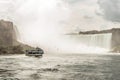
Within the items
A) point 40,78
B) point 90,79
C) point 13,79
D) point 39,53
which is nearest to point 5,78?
point 13,79

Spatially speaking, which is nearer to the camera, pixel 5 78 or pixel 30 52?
pixel 5 78

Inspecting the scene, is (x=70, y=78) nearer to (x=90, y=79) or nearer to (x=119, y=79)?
(x=90, y=79)

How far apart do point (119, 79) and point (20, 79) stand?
18.0m

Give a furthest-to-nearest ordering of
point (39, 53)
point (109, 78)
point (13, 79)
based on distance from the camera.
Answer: point (39, 53) → point (109, 78) → point (13, 79)

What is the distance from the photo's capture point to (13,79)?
174 ft

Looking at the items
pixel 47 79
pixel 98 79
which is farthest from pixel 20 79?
pixel 98 79

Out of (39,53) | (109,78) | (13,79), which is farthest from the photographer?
(39,53)

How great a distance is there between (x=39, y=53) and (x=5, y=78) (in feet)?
361

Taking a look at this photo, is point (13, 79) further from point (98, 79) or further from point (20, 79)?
point (98, 79)

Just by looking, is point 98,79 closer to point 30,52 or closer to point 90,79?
point 90,79

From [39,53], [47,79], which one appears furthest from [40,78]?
[39,53]

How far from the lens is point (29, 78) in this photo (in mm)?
54781

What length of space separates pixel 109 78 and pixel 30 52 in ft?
374

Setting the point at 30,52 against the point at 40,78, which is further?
the point at 30,52
